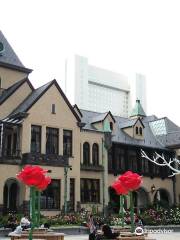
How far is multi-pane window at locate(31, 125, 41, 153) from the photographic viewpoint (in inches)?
1344

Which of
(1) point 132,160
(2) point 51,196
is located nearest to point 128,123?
(1) point 132,160

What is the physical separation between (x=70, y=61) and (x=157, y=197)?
10113 cm

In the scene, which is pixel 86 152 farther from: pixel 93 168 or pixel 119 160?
pixel 119 160

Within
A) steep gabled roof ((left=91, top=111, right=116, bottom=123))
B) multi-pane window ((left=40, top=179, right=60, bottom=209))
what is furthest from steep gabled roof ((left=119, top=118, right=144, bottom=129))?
multi-pane window ((left=40, top=179, right=60, bottom=209))

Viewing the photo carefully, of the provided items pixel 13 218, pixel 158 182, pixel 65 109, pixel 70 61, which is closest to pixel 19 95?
pixel 65 109

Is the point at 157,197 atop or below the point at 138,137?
below

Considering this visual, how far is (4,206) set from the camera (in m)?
32.5

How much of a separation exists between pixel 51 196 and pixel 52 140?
4.79 meters

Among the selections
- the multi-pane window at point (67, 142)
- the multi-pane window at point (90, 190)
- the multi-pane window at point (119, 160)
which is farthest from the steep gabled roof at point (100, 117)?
the multi-pane window at point (90, 190)

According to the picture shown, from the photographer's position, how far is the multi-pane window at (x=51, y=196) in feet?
109

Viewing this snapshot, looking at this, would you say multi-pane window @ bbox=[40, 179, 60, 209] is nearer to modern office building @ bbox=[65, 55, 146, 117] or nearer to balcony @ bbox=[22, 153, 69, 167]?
balcony @ bbox=[22, 153, 69, 167]

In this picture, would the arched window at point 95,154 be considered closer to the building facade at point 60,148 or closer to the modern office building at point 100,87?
the building facade at point 60,148

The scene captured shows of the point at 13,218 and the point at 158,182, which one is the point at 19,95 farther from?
the point at 158,182

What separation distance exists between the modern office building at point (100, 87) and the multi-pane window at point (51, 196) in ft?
351
